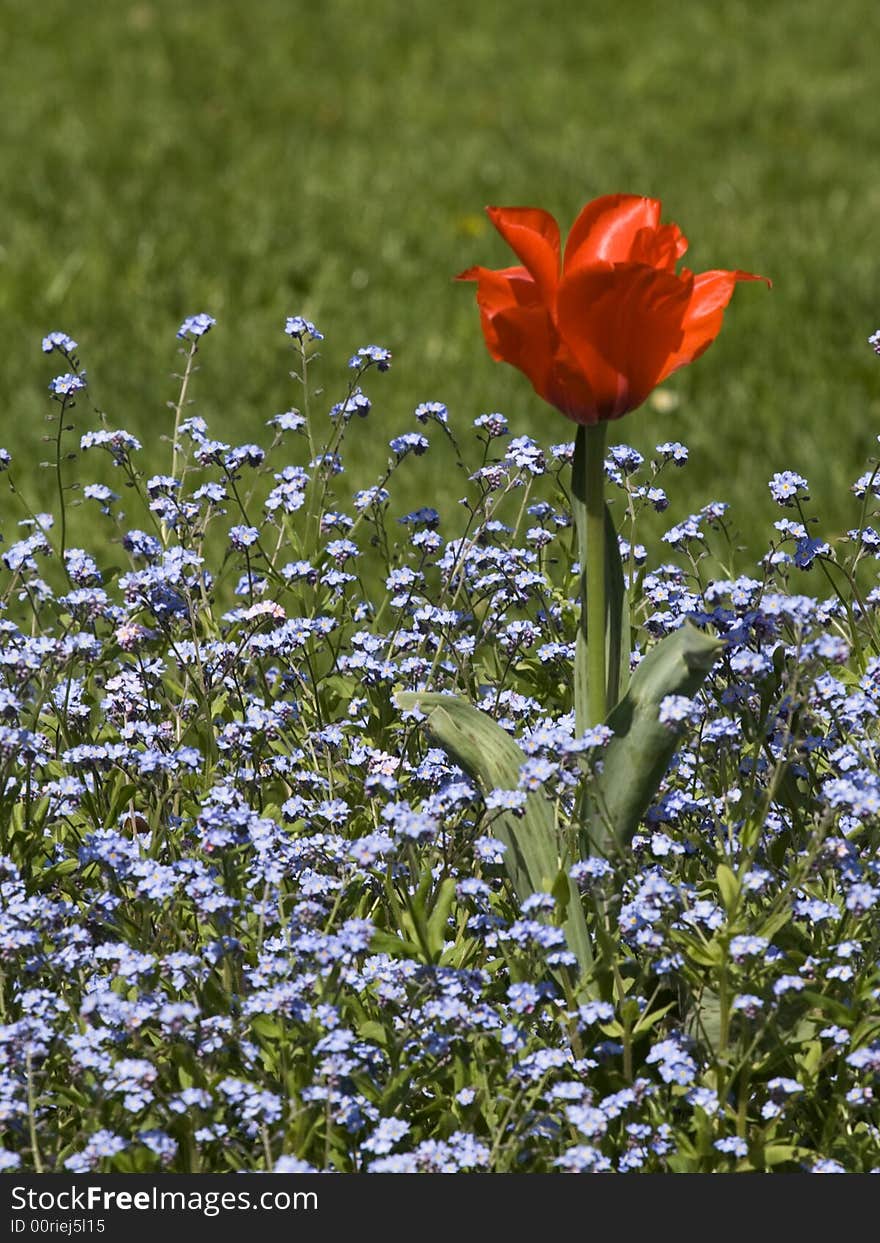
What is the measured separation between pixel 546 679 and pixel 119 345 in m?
2.92

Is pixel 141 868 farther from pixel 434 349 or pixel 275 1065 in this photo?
pixel 434 349

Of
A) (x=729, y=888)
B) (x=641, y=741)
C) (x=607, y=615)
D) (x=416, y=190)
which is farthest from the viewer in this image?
(x=416, y=190)

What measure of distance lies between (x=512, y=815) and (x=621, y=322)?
66 centimetres

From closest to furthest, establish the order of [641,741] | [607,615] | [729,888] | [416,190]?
[729,888] < [641,741] < [607,615] < [416,190]

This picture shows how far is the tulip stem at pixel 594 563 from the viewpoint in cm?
231

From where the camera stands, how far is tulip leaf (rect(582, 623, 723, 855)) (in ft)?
7.29

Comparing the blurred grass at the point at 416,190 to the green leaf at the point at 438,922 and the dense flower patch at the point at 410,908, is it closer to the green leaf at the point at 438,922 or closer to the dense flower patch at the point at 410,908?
the dense flower patch at the point at 410,908

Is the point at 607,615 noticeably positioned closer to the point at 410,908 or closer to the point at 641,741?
the point at 641,741

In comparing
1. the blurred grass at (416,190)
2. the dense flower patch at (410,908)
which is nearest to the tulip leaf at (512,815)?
the dense flower patch at (410,908)

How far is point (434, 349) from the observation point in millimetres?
5418

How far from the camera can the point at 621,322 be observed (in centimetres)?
217

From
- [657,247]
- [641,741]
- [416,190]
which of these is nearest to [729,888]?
[641,741]

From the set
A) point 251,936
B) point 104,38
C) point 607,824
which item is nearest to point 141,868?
point 251,936

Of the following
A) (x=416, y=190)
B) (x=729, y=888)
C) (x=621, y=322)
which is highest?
(x=416, y=190)
